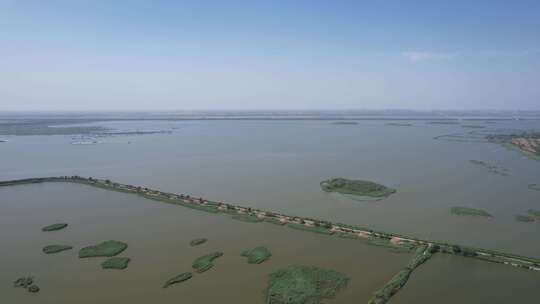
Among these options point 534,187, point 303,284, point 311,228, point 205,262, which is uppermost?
point 534,187

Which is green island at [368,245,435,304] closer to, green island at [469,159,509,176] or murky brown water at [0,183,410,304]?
murky brown water at [0,183,410,304]

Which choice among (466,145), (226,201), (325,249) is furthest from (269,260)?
(466,145)

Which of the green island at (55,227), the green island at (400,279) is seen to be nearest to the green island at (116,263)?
the green island at (55,227)

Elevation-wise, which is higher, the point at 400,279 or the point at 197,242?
the point at 197,242

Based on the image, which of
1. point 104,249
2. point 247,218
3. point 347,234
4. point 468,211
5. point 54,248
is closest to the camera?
point 104,249

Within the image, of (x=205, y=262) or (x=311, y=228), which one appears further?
(x=311, y=228)

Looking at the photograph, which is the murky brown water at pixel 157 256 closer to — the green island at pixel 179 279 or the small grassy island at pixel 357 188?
the green island at pixel 179 279

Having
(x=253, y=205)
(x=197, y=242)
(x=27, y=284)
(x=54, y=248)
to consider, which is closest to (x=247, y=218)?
(x=253, y=205)

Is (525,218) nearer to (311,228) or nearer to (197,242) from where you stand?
(311,228)
